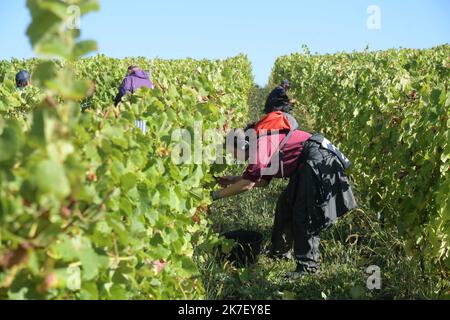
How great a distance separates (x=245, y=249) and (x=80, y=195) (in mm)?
2793

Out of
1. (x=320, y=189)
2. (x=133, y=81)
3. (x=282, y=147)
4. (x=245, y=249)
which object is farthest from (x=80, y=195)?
(x=133, y=81)

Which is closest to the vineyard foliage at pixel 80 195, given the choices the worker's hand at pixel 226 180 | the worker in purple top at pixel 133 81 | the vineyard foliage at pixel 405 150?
the worker's hand at pixel 226 180

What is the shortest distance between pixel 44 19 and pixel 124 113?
47.7 inches

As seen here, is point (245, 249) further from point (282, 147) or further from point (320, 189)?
point (282, 147)

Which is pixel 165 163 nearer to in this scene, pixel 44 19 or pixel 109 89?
pixel 44 19

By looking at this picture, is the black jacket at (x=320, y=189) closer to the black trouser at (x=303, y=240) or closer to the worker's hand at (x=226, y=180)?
the black trouser at (x=303, y=240)

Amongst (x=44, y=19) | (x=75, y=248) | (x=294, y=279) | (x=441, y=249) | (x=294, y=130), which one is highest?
(x=44, y=19)

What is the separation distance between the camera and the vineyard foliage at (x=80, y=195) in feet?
3.69

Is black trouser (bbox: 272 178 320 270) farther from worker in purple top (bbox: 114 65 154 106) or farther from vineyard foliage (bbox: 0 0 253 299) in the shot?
worker in purple top (bbox: 114 65 154 106)

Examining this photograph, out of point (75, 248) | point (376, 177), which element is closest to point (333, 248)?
point (376, 177)

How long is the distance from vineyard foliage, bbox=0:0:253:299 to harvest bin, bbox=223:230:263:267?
1.15 meters

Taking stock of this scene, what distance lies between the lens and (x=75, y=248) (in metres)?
1.44

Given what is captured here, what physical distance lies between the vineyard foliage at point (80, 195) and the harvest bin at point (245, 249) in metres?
1.15

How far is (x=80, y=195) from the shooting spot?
1365 mm
